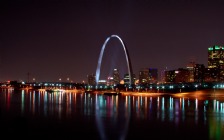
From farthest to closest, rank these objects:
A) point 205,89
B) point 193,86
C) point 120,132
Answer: point 193,86 → point 205,89 → point 120,132

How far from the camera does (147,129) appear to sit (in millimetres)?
30438

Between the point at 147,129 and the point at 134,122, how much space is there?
16.3ft

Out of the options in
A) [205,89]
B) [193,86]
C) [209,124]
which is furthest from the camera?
[193,86]

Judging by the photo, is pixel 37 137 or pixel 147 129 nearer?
pixel 37 137

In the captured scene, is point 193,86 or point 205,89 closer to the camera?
point 205,89

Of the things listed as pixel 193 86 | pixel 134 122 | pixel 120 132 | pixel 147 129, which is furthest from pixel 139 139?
pixel 193 86

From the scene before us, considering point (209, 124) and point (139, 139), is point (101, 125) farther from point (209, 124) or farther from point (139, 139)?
point (209, 124)

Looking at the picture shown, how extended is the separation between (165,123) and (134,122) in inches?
117

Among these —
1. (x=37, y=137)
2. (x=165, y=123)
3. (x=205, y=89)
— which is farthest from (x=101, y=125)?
(x=205, y=89)

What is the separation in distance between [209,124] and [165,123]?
13.7ft

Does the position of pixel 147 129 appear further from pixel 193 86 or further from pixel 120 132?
pixel 193 86

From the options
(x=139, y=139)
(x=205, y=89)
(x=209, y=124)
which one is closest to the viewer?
(x=139, y=139)

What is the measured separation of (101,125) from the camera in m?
32.4

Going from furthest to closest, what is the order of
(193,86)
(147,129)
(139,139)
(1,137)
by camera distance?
(193,86), (147,129), (139,139), (1,137)
